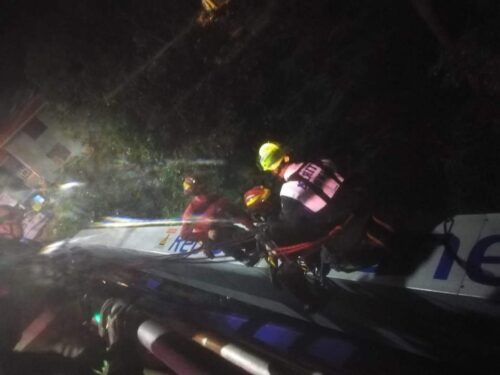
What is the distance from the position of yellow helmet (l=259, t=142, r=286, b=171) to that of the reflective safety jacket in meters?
0.61

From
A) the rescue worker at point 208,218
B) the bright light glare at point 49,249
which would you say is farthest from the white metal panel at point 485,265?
the bright light glare at point 49,249

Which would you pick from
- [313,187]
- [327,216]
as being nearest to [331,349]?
[327,216]

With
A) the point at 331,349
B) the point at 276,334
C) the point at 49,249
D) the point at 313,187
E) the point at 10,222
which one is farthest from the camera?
the point at 10,222

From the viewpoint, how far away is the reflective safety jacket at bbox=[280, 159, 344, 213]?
421 cm

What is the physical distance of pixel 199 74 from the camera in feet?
34.3

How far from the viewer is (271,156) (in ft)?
16.0

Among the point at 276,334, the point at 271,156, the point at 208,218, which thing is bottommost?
the point at 276,334

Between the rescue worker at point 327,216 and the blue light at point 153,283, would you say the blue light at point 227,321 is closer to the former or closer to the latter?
the rescue worker at point 327,216

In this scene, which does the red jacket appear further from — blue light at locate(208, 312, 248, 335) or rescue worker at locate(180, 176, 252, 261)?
blue light at locate(208, 312, 248, 335)

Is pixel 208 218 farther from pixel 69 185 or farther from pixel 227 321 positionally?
pixel 69 185

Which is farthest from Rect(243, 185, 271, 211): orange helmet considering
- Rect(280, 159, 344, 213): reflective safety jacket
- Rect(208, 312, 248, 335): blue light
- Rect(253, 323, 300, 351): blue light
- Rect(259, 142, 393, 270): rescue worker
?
Rect(253, 323, 300, 351): blue light

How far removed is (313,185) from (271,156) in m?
0.86

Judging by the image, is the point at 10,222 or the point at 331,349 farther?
the point at 10,222

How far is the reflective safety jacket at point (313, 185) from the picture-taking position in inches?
166
